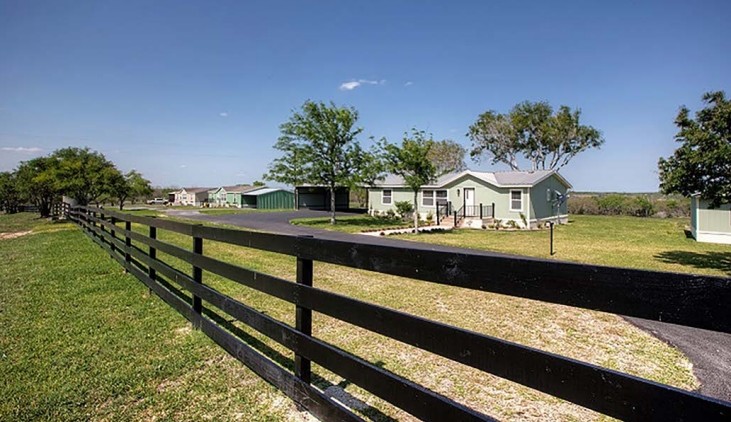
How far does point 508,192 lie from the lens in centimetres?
2347

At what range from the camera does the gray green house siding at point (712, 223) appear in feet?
51.9

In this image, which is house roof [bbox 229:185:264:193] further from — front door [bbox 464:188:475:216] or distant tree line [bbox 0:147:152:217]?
front door [bbox 464:188:475:216]

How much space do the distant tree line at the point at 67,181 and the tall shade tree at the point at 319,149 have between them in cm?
1210

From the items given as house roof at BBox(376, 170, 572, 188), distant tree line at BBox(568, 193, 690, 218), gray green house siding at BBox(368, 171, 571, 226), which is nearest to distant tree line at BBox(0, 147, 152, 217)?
house roof at BBox(376, 170, 572, 188)

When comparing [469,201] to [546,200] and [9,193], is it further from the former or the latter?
[9,193]

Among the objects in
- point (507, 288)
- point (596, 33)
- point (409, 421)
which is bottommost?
point (409, 421)

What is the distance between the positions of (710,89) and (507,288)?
46.5 ft

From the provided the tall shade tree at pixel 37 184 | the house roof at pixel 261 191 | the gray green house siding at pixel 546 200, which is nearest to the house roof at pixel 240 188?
the house roof at pixel 261 191

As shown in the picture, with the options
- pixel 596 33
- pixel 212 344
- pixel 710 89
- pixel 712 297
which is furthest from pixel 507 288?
pixel 596 33

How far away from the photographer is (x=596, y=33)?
17953 millimetres

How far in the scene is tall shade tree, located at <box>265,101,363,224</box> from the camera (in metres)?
24.5

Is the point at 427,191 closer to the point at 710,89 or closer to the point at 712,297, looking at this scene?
the point at 710,89

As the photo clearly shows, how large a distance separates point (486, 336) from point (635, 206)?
3933 cm

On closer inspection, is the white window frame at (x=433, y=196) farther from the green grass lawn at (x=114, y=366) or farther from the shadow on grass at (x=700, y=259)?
the green grass lawn at (x=114, y=366)
